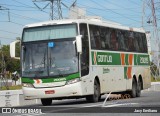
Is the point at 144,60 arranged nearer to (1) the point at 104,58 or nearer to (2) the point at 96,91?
(1) the point at 104,58

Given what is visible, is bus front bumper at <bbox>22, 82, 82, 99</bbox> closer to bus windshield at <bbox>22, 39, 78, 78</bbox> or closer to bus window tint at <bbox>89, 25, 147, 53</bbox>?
bus windshield at <bbox>22, 39, 78, 78</bbox>

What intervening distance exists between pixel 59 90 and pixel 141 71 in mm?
10591

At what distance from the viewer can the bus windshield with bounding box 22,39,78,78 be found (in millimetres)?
22797

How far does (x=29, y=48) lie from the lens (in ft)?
76.7

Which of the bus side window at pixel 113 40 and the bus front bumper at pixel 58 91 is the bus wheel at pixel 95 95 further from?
the bus side window at pixel 113 40

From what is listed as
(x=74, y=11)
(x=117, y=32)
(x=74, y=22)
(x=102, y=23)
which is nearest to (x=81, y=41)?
(x=74, y=22)

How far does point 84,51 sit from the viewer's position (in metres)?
23.5

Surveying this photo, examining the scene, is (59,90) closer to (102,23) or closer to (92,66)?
(92,66)

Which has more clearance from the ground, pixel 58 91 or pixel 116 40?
pixel 116 40

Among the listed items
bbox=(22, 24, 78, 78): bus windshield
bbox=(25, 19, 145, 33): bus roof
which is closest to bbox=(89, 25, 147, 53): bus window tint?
bbox=(25, 19, 145, 33): bus roof

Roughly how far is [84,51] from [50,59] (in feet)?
5.30

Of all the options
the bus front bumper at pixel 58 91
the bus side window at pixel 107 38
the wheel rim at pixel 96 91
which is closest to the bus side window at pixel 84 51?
the bus front bumper at pixel 58 91

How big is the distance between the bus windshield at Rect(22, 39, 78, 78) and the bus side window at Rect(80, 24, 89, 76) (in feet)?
1.80

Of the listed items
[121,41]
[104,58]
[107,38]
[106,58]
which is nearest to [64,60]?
[104,58]
